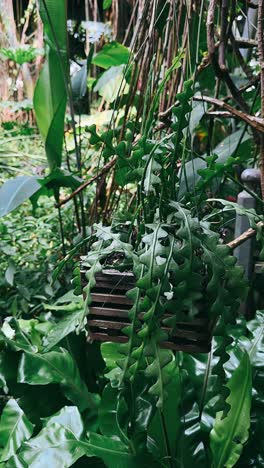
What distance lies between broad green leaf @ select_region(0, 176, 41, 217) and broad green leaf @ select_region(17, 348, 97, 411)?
1.73 ft

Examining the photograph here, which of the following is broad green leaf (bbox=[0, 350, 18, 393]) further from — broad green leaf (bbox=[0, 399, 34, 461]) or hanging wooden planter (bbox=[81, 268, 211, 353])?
hanging wooden planter (bbox=[81, 268, 211, 353])

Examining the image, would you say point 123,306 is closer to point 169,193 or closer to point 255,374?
point 169,193

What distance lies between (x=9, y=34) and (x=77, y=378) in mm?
3136

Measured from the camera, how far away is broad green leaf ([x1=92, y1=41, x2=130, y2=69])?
2084mm

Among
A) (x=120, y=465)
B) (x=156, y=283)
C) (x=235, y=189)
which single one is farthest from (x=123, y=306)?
(x=235, y=189)

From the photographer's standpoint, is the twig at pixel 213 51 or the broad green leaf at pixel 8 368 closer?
the twig at pixel 213 51

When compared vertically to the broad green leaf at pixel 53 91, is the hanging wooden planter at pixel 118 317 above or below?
below

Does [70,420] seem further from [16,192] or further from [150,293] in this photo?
[16,192]

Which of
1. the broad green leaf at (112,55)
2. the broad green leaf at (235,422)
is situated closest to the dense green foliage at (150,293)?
the broad green leaf at (235,422)

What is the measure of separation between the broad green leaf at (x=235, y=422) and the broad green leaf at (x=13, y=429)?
1.36 ft

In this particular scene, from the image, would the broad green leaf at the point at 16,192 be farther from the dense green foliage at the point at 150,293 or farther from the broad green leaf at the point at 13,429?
the broad green leaf at the point at 13,429

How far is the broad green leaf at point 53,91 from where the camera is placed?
1601 mm

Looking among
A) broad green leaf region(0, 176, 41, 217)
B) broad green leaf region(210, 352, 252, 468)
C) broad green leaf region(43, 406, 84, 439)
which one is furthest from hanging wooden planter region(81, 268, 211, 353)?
broad green leaf region(0, 176, 41, 217)

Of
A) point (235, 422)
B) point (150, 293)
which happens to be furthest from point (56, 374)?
point (150, 293)
